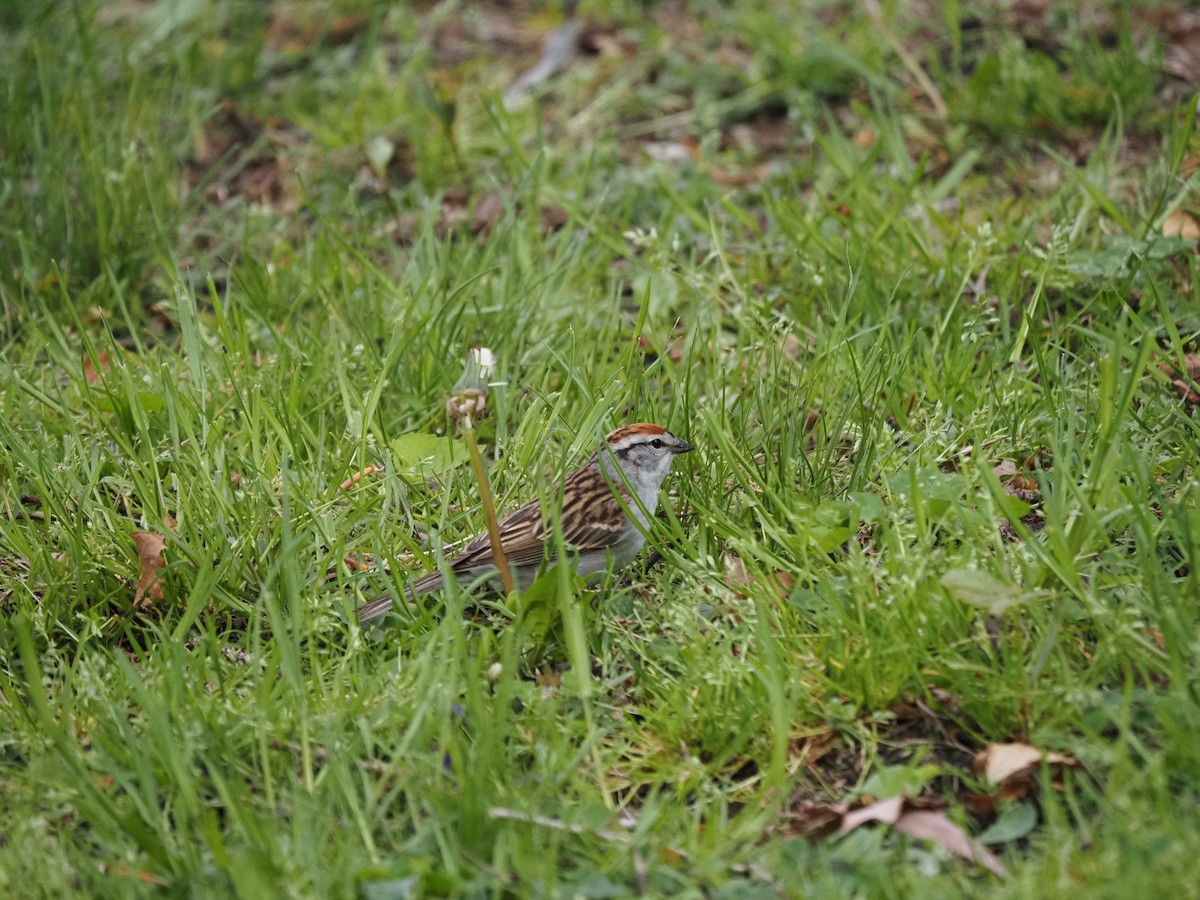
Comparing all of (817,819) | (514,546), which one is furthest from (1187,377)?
(514,546)

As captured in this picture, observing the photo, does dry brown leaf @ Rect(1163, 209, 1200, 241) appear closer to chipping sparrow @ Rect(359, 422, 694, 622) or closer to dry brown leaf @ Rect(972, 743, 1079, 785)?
chipping sparrow @ Rect(359, 422, 694, 622)

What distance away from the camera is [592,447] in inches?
193

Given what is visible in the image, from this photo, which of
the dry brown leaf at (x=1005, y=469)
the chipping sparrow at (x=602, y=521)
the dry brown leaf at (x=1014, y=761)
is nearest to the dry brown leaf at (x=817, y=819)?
the dry brown leaf at (x=1014, y=761)

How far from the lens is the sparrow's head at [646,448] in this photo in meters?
4.59

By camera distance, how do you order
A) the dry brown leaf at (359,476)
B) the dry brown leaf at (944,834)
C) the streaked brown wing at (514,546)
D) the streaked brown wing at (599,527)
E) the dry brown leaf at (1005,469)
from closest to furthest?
the dry brown leaf at (944,834) < the streaked brown wing at (514,546) < the streaked brown wing at (599,527) < the dry brown leaf at (1005,469) < the dry brown leaf at (359,476)

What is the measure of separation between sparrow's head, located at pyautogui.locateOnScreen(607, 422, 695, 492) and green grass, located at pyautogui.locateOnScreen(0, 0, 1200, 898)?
18 cm

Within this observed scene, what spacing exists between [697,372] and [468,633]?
5.74 ft

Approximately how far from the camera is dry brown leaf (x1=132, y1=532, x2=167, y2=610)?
454 cm

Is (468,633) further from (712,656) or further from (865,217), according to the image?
(865,217)

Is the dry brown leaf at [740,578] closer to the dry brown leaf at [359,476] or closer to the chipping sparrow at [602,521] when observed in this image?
the chipping sparrow at [602,521]

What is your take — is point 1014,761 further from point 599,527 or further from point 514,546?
point 514,546

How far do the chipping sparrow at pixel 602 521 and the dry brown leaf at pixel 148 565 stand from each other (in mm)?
918

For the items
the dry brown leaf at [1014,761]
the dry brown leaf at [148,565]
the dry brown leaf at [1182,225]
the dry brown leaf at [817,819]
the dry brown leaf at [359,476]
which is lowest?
the dry brown leaf at [817,819]

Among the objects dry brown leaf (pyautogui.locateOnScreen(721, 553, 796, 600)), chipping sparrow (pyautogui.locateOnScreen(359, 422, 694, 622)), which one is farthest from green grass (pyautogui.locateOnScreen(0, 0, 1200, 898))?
chipping sparrow (pyautogui.locateOnScreen(359, 422, 694, 622))
